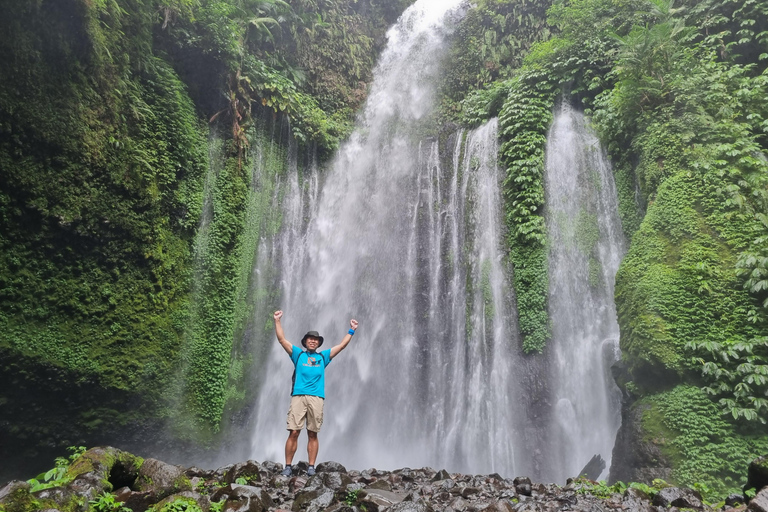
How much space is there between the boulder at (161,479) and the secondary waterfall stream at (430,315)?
6.64 m

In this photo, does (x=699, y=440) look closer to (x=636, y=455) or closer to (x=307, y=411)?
(x=636, y=455)

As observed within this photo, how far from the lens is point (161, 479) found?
3373mm

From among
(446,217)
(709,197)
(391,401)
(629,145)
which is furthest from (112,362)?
(629,145)

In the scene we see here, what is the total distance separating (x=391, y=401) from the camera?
10.6m

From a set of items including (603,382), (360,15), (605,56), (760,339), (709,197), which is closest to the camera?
(760,339)

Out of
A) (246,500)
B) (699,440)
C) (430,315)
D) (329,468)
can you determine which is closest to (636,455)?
(699,440)

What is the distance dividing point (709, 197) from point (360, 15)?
15602mm

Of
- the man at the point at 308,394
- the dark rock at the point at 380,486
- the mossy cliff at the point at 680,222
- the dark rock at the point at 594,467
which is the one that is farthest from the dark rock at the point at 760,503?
the dark rock at the point at 594,467

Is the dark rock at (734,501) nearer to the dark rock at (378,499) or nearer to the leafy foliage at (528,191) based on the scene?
the dark rock at (378,499)

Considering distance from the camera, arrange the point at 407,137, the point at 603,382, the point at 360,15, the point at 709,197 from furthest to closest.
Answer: the point at 360,15 < the point at 407,137 < the point at 603,382 < the point at 709,197

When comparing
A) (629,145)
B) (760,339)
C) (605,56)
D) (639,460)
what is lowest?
(639,460)

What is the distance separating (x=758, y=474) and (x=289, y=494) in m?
4.24

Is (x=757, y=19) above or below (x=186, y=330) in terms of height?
above

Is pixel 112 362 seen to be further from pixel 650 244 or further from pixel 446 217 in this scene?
pixel 650 244
